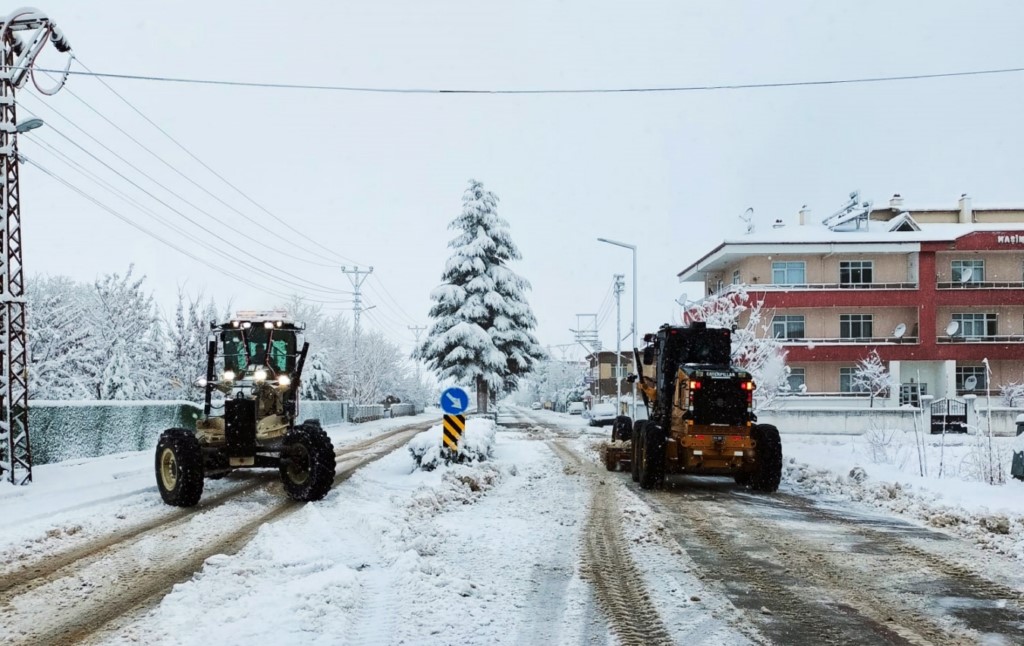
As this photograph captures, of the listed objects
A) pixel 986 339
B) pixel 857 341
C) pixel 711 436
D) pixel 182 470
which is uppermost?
pixel 986 339

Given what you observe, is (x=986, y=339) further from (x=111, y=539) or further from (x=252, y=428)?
(x=111, y=539)

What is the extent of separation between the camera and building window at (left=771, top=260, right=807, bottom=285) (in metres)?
44.6

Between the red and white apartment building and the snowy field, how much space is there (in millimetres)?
29601

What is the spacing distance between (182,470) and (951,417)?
30.6m

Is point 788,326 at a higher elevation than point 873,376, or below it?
higher

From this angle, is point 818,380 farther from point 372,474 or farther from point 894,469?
point 372,474

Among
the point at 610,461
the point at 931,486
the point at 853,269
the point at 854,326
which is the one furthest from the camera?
the point at 853,269

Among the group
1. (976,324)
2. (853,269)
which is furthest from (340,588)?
(976,324)

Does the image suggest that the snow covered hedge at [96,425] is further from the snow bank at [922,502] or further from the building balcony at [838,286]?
the building balcony at [838,286]

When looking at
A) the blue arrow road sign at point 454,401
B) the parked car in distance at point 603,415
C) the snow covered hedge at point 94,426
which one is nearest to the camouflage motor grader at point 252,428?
the blue arrow road sign at point 454,401

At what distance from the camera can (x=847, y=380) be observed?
44.2 metres

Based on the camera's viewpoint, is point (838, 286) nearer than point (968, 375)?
Yes

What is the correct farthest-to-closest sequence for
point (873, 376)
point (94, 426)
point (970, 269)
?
point (970, 269) → point (873, 376) → point (94, 426)

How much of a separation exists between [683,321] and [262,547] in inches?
1193
